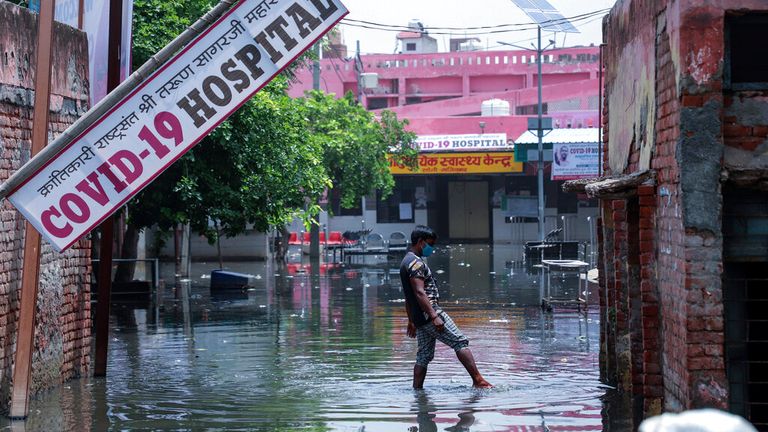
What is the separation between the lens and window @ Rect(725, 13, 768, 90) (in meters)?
8.29

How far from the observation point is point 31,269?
977 centimetres

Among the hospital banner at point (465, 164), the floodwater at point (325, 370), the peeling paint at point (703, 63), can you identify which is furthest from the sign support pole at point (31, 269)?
the hospital banner at point (465, 164)

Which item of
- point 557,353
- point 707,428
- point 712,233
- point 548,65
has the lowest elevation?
point 557,353

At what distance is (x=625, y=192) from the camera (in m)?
10.1

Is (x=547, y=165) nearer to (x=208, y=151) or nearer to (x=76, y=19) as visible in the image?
(x=208, y=151)

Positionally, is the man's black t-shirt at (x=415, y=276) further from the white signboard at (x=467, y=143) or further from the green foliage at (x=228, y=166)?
the white signboard at (x=467, y=143)

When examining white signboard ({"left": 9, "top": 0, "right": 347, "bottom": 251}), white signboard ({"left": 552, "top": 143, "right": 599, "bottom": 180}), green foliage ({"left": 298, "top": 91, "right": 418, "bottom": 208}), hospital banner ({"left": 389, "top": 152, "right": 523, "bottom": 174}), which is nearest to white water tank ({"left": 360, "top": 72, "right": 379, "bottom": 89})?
hospital banner ({"left": 389, "top": 152, "right": 523, "bottom": 174})

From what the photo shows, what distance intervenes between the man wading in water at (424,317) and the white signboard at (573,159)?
29387 millimetres

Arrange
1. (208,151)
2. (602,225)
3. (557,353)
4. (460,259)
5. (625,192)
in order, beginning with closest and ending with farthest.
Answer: (625,192) < (602,225) < (557,353) < (208,151) < (460,259)

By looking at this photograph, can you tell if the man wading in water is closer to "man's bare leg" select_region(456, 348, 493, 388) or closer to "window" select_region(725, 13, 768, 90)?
"man's bare leg" select_region(456, 348, 493, 388)

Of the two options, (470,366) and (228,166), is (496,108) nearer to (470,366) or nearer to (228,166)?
(228,166)

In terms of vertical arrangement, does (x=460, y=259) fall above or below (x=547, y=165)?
below

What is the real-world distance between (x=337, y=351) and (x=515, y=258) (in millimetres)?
23504

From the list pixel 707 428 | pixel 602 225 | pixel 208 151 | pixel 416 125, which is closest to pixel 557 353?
pixel 602 225
